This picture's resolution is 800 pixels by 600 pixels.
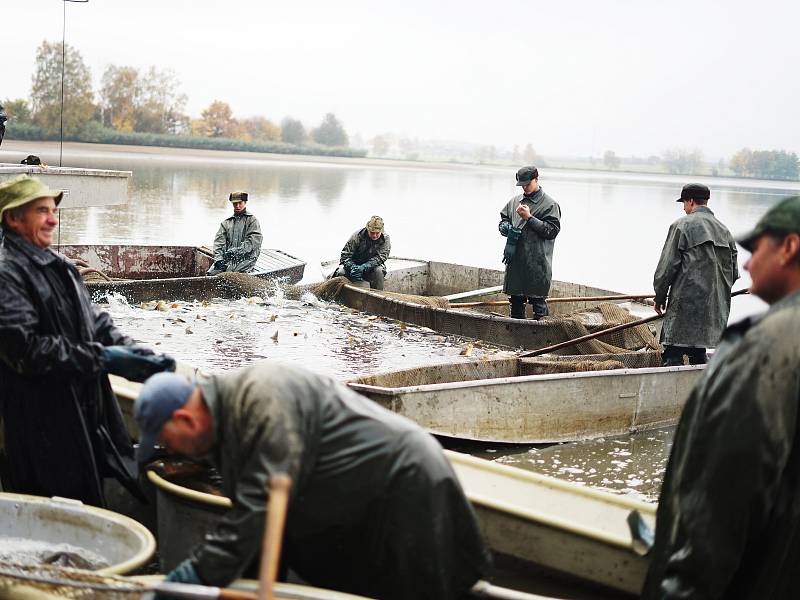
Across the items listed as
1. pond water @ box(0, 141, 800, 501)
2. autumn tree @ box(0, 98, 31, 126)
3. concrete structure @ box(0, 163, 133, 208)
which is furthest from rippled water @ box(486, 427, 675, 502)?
autumn tree @ box(0, 98, 31, 126)

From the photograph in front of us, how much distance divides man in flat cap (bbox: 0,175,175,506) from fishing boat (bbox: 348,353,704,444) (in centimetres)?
248

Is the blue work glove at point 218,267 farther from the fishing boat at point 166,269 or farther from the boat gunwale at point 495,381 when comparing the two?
the boat gunwale at point 495,381

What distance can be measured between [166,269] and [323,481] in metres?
12.2

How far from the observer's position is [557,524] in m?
4.16

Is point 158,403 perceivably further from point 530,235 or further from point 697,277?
point 530,235

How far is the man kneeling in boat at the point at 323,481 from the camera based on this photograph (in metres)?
2.88

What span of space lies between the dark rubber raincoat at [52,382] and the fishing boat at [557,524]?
A: 1603mm

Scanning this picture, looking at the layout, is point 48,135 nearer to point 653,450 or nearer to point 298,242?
point 298,242

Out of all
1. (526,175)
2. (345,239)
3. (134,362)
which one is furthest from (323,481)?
(345,239)

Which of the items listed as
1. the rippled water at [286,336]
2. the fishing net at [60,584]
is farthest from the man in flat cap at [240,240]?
the fishing net at [60,584]

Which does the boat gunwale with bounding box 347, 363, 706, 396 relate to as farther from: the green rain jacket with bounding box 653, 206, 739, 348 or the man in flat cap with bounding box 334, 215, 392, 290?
the man in flat cap with bounding box 334, 215, 392, 290

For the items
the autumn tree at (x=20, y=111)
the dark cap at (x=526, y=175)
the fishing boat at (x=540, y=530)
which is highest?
the autumn tree at (x=20, y=111)

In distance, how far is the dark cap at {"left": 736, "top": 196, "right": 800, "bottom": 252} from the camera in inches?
116

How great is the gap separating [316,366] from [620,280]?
16.4 metres
